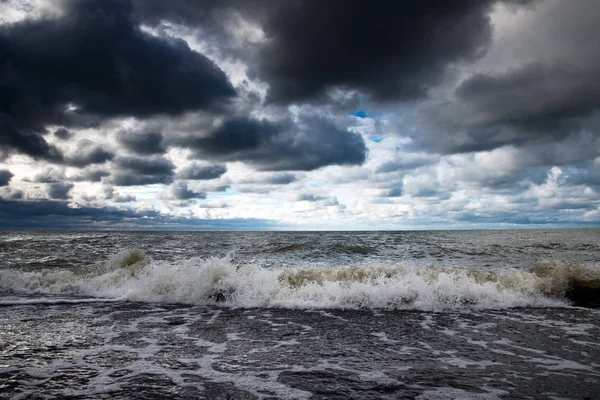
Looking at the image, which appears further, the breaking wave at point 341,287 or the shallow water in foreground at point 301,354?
the breaking wave at point 341,287

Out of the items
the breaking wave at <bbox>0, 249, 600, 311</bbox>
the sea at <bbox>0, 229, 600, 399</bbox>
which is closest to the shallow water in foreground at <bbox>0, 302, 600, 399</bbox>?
the sea at <bbox>0, 229, 600, 399</bbox>

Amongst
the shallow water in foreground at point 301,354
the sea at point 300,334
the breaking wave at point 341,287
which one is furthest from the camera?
the breaking wave at point 341,287

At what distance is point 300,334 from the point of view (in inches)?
277

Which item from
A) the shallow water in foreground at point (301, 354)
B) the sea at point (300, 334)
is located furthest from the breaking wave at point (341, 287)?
the shallow water in foreground at point (301, 354)

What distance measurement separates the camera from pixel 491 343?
21.0ft

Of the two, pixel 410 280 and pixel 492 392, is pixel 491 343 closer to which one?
pixel 492 392

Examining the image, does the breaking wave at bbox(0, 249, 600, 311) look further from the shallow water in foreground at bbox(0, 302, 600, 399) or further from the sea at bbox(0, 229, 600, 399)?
the shallow water in foreground at bbox(0, 302, 600, 399)

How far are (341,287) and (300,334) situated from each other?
3.82m

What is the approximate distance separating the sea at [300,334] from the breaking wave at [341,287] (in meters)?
0.05

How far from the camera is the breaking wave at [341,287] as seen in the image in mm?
9945

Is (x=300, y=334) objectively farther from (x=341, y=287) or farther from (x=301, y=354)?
(x=341, y=287)

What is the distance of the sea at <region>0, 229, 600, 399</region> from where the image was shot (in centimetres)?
453

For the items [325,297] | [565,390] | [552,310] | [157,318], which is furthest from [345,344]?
[552,310]

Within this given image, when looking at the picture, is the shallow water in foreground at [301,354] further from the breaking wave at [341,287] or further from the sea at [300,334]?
the breaking wave at [341,287]
